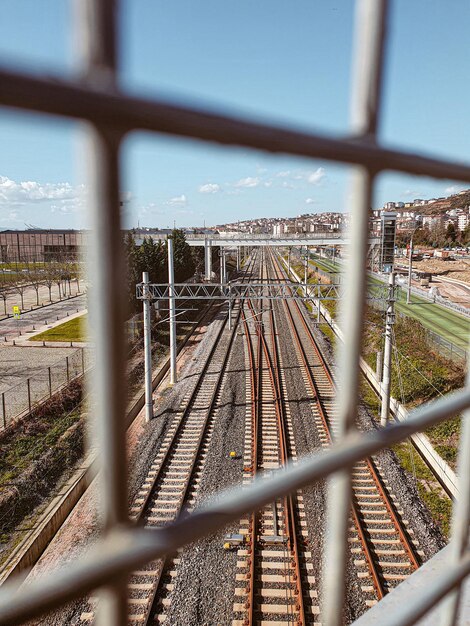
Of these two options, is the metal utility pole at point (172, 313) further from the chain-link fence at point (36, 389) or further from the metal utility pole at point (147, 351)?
the chain-link fence at point (36, 389)

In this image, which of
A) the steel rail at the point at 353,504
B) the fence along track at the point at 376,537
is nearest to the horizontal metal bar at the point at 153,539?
the steel rail at the point at 353,504

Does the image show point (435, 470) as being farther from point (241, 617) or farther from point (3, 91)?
point (3, 91)

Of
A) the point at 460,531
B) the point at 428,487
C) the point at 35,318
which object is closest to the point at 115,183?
the point at 460,531

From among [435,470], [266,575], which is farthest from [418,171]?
[435,470]

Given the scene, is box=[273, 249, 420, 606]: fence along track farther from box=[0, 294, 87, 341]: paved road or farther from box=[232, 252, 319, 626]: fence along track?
box=[0, 294, 87, 341]: paved road

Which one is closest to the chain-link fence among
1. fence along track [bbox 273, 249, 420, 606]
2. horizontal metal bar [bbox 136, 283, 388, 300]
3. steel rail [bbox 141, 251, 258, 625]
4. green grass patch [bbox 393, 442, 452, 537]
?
horizontal metal bar [bbox 136, 283, 388, 300]

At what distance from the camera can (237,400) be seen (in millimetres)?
10875

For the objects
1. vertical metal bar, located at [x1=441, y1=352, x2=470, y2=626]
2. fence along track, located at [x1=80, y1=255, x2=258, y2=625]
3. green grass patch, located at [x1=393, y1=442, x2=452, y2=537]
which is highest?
vertical metal bar, located at [x1=441, y1=352, x2=470, y2=626]

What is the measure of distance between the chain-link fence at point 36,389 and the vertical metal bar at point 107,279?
953 cm

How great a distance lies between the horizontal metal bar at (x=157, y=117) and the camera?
14.8 inches

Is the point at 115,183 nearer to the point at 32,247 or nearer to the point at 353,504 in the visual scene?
the point at 353,504

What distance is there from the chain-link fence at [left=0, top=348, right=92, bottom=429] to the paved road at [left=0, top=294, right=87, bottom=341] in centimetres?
408

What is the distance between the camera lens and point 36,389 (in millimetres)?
12422

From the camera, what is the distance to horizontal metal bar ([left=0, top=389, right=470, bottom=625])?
430mm
